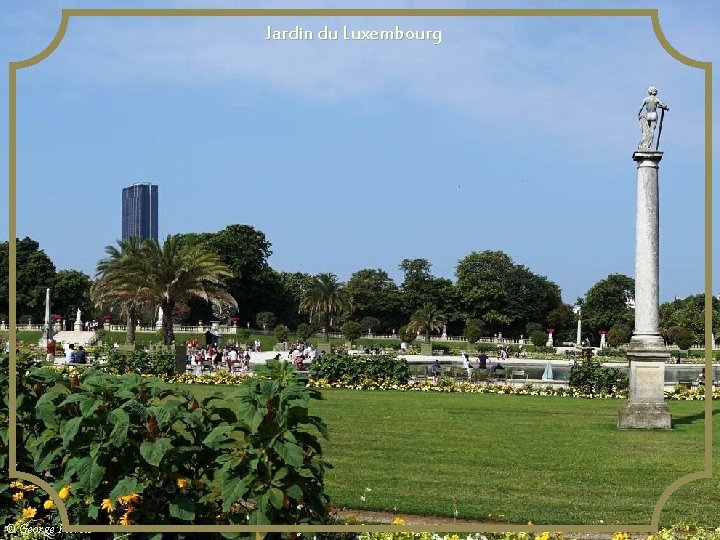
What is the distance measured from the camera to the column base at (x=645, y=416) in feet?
42.1

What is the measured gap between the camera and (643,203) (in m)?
12.3

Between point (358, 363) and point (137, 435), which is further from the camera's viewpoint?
point (358, 363)

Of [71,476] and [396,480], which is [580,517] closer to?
[396,480]

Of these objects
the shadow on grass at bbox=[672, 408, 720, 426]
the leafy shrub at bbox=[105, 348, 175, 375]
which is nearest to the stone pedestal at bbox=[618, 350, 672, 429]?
the shadow on grass at bbox=[672, 408, 720, 426]

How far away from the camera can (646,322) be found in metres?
12.5

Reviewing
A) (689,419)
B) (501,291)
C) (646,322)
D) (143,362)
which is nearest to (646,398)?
(646,322)

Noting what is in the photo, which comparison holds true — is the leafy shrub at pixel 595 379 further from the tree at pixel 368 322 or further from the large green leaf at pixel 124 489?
the large green leaf at pixel 124 489

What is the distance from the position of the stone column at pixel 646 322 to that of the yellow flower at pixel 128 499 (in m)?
9.12

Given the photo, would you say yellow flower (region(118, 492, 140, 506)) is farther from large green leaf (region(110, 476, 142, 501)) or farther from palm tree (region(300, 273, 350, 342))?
palm tree (region(300, 273, 350, 342))

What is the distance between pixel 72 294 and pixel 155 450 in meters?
58.4

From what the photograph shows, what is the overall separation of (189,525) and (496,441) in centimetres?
744

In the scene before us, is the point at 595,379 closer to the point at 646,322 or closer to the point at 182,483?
the point at 646,322

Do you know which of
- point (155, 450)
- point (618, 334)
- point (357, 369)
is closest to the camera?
point (155, 450)

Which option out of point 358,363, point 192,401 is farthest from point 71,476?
point 358,363
